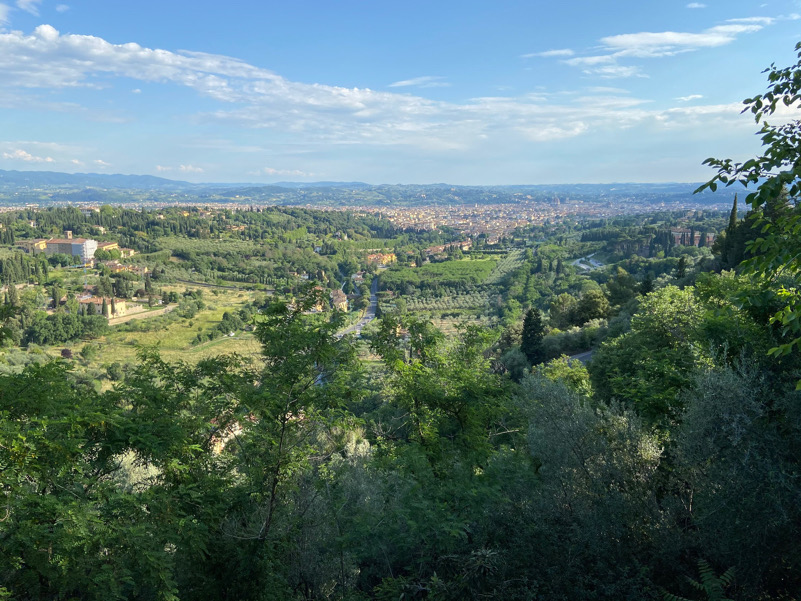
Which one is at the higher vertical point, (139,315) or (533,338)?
(533,338)

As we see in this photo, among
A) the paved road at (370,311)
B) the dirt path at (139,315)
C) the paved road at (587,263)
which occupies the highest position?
the paved road at (587,263)

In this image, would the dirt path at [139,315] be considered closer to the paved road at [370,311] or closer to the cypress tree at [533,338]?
the paved road at [370,311]

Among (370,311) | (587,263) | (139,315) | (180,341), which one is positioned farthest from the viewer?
(587,263)

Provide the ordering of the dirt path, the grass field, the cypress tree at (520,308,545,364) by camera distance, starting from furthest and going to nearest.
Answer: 1. the dirt path
2. the grass field
3. the cypress tree at (520,308,545,364)

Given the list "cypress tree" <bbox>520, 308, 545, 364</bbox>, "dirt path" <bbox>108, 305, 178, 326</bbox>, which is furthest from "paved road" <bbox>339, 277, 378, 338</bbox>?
"cypress tree" <bbox>520, 308, 545, 364</bbox>

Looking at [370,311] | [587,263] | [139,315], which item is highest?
[587,263]

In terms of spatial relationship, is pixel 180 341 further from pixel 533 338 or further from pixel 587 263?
pixel 587 263

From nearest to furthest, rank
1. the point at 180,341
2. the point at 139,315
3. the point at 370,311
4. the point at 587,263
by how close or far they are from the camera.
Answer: the point at 180,341, the point at 139,315, the point at 370,311, the point at 587,263

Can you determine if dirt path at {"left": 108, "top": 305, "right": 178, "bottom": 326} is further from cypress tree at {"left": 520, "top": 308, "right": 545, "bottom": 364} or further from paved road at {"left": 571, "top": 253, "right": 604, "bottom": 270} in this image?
paved road at {"left": 571, "top": 253, "right": 604, "bottom": 270}

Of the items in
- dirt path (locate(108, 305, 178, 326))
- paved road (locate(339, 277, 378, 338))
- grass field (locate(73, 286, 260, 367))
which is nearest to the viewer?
grass field (locate(73, 286, 260, 367))

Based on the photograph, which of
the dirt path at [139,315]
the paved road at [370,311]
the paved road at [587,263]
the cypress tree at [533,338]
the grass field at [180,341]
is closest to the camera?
the cypress tree at [533,338]

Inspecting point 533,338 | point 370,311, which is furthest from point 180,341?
point 533,338

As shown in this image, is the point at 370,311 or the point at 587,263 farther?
the point at 587,263

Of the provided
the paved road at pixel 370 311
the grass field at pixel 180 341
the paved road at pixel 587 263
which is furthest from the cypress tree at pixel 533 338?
the paved road at pixel 587 263
